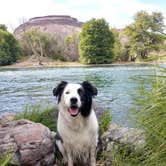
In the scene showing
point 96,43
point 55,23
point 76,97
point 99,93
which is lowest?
point 99,93

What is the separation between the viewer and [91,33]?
62.4 m

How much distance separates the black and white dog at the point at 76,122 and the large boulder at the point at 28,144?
21 centimetres

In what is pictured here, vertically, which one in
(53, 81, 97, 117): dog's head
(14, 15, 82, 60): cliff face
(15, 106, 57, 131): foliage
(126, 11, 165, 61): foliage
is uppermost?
(14, 15, 82, 60): cliff face

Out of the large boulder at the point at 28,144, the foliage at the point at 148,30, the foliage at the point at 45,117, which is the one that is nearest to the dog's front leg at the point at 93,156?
the large boulder at the point at 28,144

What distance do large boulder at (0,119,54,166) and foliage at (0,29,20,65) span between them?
53.1 meters

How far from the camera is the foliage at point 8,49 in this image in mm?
57781

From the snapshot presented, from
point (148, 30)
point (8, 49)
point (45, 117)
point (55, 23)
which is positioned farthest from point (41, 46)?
point (148, 30)

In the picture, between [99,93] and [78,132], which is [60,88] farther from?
[99,93]

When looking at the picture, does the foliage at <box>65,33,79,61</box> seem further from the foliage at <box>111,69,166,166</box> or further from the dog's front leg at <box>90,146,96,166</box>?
the foliage at <box>111,69,166,166</box>

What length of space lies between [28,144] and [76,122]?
0.66 m

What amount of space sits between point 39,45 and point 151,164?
67.7 metres

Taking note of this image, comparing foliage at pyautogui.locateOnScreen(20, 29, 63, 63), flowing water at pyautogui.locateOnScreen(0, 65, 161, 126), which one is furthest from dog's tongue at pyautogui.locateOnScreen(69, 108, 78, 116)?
foliage at pyautogui.locateOnScreen(20, 29, 63, 63)

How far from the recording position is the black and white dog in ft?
13.7

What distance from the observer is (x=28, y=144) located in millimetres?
4328
